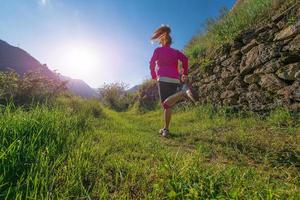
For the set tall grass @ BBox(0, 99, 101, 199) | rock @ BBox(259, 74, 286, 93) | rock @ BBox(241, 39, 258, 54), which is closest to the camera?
tall grass @ BBox(0, 99, 101, 199)

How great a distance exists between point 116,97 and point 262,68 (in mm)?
13423

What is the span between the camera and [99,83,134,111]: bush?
54.0 ft

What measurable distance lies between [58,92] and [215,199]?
759 centimetres

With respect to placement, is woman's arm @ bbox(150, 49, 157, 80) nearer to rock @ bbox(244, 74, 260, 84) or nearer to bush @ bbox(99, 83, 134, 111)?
rock @ bbox(244, 74, 260, 84)

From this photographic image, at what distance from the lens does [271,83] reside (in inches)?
194

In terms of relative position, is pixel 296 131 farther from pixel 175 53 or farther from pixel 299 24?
pixel 175 53

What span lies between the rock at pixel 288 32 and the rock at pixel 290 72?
0.63 metres

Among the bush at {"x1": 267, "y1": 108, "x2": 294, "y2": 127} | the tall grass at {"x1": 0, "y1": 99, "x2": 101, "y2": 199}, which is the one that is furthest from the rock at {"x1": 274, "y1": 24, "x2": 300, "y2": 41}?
the tall grass at {"x1": 0, "y1": 99, "x2": 101, "y2": 199}

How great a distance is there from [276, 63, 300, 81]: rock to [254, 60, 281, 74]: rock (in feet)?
0.50

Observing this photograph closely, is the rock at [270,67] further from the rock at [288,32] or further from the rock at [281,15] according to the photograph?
the rock at [281,15]

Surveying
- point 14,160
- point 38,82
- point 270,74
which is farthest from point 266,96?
point 38,82

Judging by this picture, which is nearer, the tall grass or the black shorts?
the tall grass

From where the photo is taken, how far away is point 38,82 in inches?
270

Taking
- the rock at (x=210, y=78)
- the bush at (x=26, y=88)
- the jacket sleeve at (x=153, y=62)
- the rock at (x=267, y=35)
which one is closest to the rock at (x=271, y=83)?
the rock at (x=267, y=35)
